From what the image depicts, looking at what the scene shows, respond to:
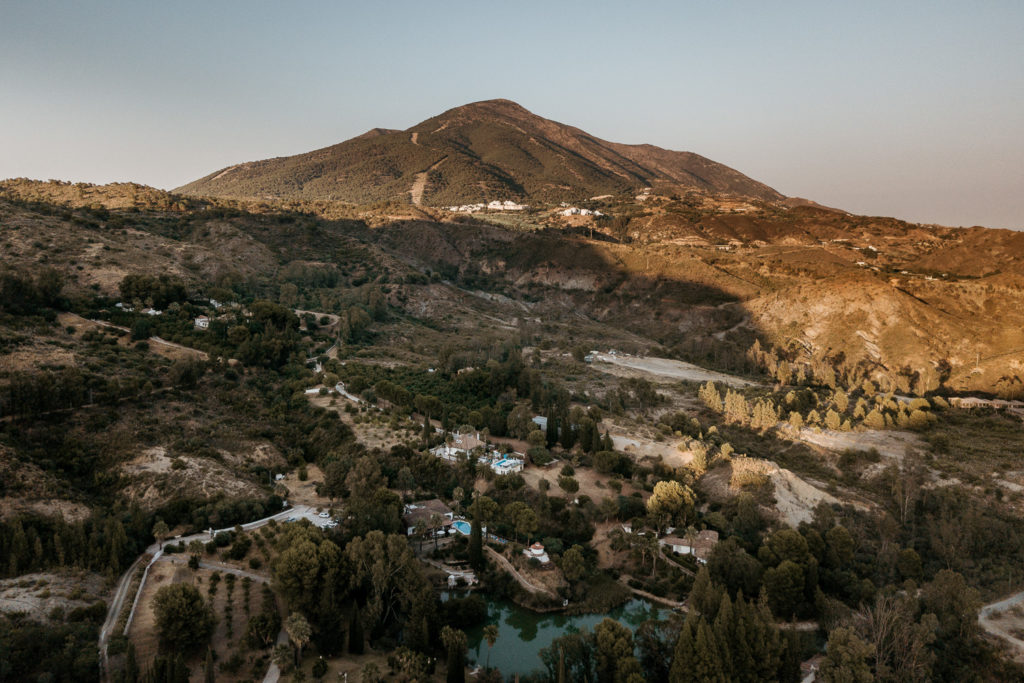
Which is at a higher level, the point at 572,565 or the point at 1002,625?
the point at 1002,625

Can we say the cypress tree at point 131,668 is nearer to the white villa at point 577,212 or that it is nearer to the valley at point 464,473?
the valley at point 464,473

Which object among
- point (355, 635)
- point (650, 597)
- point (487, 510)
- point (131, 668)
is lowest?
point (650, 597)

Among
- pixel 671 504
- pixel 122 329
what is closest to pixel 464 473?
pixel 671 504

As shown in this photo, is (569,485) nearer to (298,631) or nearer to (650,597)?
(650,597)

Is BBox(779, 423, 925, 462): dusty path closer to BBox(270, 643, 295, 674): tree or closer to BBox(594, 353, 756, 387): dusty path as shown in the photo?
BBox(594, 353, 756, 387): dusty path

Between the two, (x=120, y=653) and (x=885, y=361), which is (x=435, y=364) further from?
(x=885, y=361)

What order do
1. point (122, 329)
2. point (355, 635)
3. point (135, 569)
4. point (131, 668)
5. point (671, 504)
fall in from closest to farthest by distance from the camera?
point (131, 668) → point (355, 635) → point (135, 569) → point (671, 504) → point (122, 329)

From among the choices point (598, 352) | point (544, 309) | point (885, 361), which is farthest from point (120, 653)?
point (544, 309)
